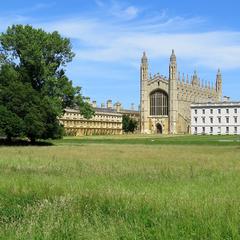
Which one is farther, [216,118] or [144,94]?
[144,94]

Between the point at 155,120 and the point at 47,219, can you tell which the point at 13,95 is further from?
the point at 155,120

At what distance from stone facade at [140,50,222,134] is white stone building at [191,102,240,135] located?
12.0 feet

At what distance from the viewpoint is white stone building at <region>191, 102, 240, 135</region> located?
170312mm

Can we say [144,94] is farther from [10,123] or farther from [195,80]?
[10,123]

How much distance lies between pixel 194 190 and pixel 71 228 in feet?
18.4

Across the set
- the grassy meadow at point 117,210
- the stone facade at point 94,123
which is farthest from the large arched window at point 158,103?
the grassy meadow at point 117,210

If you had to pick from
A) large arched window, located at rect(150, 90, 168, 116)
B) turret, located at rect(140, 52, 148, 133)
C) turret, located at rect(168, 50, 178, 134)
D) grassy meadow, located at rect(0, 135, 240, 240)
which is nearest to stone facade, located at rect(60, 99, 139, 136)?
turret, located at rect(140, 52, 148, 133)

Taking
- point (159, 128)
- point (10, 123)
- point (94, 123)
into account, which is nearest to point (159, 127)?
point (159, 128)

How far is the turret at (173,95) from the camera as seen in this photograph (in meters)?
169

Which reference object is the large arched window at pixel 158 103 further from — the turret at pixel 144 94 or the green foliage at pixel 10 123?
the green foliage at pixel 10 123

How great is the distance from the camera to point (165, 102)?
176 meters

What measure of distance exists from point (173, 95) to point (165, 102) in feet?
20.7

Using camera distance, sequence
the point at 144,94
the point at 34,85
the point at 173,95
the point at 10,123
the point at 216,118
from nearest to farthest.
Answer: the point at 10,123
the point at 34,85
the point at 173,95
the point at 216,118
the point at 144,94

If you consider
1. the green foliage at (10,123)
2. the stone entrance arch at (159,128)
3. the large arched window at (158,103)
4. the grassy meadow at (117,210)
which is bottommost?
the grassy meadow at (117,210)
